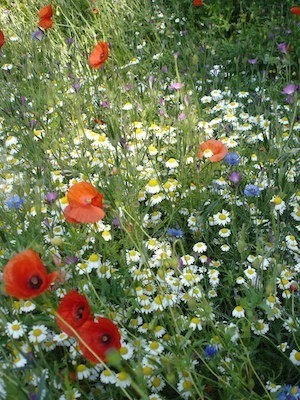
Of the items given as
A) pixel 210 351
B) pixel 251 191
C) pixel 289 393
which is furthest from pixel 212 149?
pixel 289 393

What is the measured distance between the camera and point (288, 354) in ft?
5.11

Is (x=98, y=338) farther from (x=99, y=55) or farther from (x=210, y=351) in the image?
(x=99, y=55)

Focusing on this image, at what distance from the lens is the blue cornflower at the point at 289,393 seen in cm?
136

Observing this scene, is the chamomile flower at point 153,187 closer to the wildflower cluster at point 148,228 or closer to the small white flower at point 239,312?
the wildflower cluster at point 148,228

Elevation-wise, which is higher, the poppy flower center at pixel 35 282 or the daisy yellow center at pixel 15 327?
the poppy flower center at pixel 35 282

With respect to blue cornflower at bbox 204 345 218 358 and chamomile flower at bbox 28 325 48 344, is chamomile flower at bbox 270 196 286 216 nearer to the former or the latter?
blue cornflower at bbox 204 345 218 358

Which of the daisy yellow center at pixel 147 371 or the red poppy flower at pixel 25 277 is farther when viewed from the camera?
the daisy yellow center at pixel 147 371

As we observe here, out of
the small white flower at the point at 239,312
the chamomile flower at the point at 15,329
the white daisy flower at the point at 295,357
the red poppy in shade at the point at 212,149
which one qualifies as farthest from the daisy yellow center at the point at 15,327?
the red poppy in shade at the point at 212,149

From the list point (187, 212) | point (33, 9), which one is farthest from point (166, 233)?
point (33, 9)

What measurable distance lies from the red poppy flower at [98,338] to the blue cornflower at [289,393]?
1.49ft

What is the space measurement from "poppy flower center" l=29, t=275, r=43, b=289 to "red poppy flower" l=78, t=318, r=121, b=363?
0.14 metres

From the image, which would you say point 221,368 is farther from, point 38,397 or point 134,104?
point 134,104

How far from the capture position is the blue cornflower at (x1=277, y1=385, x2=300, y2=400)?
1.36 meters

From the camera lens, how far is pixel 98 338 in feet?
4.05
